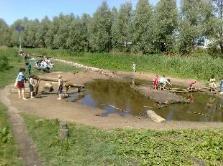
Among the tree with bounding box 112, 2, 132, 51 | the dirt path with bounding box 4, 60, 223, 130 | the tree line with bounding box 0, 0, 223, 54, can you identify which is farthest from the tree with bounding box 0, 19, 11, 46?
the dirt path with bounding box 4, 60, 223, 130

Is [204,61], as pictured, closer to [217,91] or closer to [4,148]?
[217,91]

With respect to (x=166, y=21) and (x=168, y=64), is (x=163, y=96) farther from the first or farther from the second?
(x=166, y=21)

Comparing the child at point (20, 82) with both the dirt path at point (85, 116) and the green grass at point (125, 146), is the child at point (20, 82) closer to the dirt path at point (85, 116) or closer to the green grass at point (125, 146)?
the dirt path at point (85, 116)

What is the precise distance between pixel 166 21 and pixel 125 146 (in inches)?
2065

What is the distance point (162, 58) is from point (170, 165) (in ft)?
141

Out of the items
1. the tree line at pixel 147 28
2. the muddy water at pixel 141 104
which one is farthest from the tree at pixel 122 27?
the muddy water at pixel 141 104

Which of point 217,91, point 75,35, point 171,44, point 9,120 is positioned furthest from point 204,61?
point 75,35

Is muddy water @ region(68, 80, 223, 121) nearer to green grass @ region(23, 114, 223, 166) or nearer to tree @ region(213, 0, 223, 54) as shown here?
green grass @ region(23, 114, 223, 166)

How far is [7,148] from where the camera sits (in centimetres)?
1634

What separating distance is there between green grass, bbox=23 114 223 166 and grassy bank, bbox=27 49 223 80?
29.4 m

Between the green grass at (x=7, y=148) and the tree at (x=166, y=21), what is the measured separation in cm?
5058

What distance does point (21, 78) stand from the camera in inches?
1083

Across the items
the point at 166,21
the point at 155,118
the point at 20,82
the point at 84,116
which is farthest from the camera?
the point at 166,21

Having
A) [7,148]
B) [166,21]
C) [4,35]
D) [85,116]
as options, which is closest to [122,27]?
[166,21]
